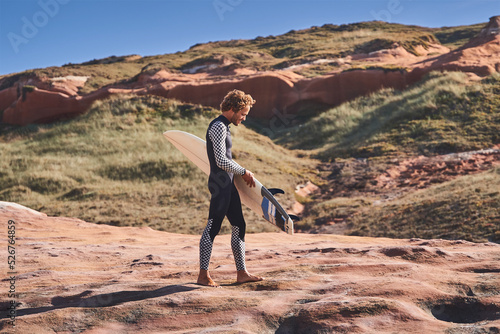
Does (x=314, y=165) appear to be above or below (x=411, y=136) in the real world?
below

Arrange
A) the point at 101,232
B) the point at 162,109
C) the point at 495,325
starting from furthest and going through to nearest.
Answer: the point at 162,109
the point at 101,232
the point at 495,325

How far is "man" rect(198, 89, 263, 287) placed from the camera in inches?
188

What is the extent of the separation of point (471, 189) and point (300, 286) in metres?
9.15

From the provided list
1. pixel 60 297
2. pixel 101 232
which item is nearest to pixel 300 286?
pixel 60 297

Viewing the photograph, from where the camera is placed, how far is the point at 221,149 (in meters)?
4.79

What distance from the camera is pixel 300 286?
4617 mm

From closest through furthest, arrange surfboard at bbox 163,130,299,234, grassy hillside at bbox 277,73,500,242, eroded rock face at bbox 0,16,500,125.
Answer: surfboard at bbox 163,130,299,234, grassy hillside at bbox 277,73,500,242, eroded rock face at bbox 0,16,500,125

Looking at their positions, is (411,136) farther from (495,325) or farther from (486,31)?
(495,325)

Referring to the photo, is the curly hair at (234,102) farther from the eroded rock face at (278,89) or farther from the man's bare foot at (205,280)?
the eroded rock face at (278,89)

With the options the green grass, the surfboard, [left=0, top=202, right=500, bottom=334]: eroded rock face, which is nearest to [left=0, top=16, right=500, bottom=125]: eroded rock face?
the green grass

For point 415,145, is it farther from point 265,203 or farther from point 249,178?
point 249,178

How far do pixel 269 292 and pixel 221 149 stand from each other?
4.68 ft

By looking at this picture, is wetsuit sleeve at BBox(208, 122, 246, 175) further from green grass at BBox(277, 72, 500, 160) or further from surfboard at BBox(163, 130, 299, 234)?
green grass at BBox(277, 72, 500, 160)

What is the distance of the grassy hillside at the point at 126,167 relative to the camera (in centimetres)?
1430
